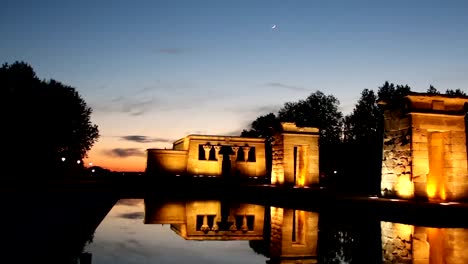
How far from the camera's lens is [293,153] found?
2480 cm

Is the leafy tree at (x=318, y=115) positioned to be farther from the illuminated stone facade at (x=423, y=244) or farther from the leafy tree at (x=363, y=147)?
the illuminated stone facade at (x=423, y=244)

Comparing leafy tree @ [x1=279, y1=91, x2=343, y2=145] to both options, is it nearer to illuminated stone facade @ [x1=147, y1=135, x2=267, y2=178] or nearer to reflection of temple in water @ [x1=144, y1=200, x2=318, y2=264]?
illuminated stone facade @ [x1=147, y1=135, x2=267, y2=178]

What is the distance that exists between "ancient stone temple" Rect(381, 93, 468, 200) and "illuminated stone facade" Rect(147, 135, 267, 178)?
68.3ft

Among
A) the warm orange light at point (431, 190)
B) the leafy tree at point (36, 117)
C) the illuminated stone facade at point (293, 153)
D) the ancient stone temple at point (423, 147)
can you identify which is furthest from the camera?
the leafy tree at point (36, 117)

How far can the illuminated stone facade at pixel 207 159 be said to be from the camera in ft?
116

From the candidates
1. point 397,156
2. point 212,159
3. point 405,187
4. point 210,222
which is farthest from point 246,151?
point 210,222

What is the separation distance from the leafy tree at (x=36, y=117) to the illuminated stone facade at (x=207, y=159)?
285 inches

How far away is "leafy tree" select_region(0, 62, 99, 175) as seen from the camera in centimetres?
2997

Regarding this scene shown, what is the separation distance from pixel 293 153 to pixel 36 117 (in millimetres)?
19388

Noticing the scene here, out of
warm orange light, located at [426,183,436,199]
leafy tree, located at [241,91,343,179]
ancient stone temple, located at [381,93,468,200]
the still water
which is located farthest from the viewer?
leafy tree, located at [241,91,343,179]

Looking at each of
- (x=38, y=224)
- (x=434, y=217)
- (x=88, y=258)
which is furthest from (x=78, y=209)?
(x=434, y=217)

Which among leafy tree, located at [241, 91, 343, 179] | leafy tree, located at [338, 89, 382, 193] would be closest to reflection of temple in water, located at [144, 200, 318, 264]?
leafy tree, located at [338, 89, 382, 193]

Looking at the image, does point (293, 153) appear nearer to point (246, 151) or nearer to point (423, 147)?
point (423, 147)

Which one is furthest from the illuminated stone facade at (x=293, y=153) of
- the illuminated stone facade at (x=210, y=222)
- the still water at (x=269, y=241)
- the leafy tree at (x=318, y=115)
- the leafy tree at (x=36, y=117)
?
the leafy tree at (x=318, y=115)
